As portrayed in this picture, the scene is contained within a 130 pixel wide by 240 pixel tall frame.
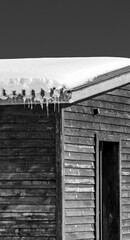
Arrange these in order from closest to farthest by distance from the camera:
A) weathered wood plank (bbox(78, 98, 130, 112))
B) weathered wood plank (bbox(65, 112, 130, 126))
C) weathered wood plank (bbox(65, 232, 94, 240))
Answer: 1. weathered wood plank (bbox(65, 232, 94, 240))
2. weathered wood plank (bbox(65, 112, 130, 126))
3. weathered wood plank (bbox(78, 98, 130, 112))

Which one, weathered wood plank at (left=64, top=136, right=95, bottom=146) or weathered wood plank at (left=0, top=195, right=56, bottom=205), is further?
weathered wood plank at (left=64, top=136, right=95, bottom=146)

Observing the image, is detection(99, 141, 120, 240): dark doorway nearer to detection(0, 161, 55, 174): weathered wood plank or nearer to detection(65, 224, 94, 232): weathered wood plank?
detection(65, 224, 94, 232): weathered wood plank

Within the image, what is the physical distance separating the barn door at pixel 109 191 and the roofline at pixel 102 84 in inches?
48.9

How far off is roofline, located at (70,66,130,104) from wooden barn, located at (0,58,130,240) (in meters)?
0.02

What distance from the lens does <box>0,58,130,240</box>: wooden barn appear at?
1395 centimetres

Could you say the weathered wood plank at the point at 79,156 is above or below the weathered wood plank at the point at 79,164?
above

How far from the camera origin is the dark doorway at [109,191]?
16109mm

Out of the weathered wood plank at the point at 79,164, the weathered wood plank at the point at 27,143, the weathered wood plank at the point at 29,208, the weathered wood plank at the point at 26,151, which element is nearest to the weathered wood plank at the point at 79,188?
the weathered wood plank at the point at 79,164

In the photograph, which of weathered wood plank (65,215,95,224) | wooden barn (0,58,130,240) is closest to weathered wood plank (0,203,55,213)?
wooden barn (0,58,130,240)

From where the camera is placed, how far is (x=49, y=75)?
1427 centimetres

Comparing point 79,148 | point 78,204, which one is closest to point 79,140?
point 79,148

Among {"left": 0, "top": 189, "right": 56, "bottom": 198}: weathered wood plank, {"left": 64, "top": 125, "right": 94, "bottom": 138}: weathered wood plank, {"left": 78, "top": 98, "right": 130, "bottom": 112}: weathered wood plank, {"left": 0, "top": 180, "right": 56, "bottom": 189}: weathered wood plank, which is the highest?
{"left": 78, "top": 98, "right": 130, "bottom": 112}: weathered wood plank

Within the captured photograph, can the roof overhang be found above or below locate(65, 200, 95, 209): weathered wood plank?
above

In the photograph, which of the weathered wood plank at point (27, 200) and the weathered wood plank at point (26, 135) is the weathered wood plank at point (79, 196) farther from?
the weathered wood plank at point (26, 135)
